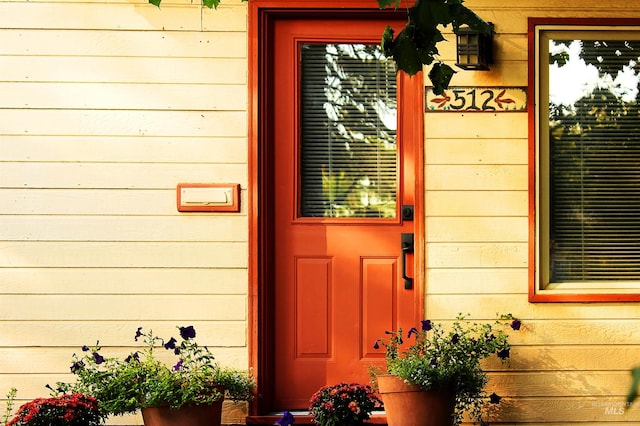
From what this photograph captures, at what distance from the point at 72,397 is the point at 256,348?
98cm

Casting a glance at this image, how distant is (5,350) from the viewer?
4852 mm

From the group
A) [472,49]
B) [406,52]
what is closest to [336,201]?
[472,49]

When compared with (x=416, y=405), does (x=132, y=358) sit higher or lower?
higher

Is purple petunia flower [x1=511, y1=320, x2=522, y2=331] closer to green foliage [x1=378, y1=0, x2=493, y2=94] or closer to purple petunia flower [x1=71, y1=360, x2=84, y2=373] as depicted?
green foliage [x1=378, y1=0, x2=493, y2=94]

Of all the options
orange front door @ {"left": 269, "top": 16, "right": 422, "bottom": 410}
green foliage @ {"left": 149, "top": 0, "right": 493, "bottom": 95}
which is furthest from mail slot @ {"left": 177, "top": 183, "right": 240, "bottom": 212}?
green foliage @ {"left": 149, "top": 0, "right": 493, "bottom": 95}

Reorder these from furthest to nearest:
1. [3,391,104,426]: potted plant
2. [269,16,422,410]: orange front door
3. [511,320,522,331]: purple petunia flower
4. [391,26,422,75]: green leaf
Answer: [269,16,422,410]: orange front door, [511,320,522,331]: purple petunia flower, [3,391,104,426]: potted plant, [391,26,422,75]: green leaf

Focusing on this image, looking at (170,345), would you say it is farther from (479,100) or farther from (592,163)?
(592,163)

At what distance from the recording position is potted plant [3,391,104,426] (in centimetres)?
425

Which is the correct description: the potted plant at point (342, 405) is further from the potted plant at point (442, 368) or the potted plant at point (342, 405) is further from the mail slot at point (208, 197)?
the mail slot at point (208, 197)

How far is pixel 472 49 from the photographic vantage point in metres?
4.74

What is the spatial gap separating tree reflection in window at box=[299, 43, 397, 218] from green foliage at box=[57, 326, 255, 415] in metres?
0.97

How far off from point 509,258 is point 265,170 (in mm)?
1391

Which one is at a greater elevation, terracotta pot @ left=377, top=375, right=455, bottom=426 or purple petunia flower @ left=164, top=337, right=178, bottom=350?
purple petunia flower @ left=164, top=337, right=178, bottom=350
